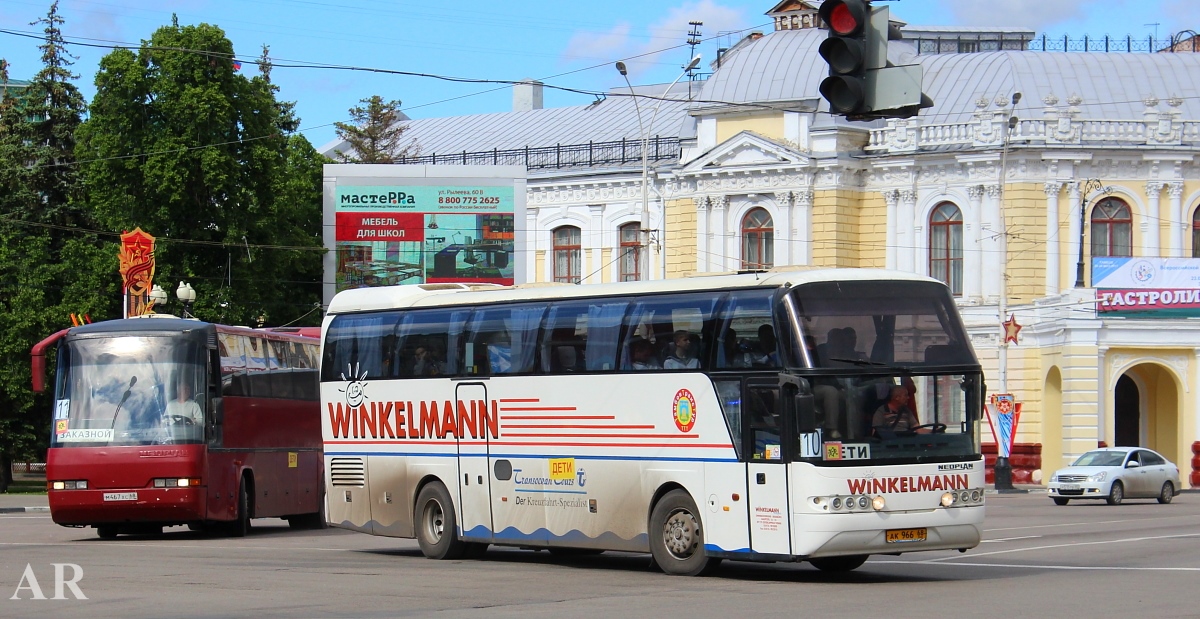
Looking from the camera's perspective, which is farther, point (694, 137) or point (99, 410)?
point (694, 137)

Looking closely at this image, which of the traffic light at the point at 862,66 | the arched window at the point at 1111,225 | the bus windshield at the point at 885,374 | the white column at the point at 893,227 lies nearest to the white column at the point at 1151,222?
the arched window at the point at 1111,225

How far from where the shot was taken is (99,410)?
25.7 metres

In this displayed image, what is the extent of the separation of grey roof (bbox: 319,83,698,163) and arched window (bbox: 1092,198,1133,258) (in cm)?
1645

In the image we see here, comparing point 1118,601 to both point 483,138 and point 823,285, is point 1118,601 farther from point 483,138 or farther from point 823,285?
point 483,138

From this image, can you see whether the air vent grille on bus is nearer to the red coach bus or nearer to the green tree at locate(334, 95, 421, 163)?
the red coach bus

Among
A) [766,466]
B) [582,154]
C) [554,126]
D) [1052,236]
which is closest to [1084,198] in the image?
[1052,236]

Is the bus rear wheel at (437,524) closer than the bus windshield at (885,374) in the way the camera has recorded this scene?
No

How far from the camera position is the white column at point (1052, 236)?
2232 inches

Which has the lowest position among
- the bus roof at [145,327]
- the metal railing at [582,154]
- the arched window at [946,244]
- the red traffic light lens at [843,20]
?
the bus roof at [145,327]

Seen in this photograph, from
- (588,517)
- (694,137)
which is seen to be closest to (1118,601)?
(588,517)

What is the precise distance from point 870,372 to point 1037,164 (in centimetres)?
4142

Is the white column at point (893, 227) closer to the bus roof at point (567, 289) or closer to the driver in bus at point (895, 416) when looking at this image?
the bus roof at point (567, 289)

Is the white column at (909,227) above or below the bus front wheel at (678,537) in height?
above

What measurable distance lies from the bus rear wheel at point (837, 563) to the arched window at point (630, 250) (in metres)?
45.1
